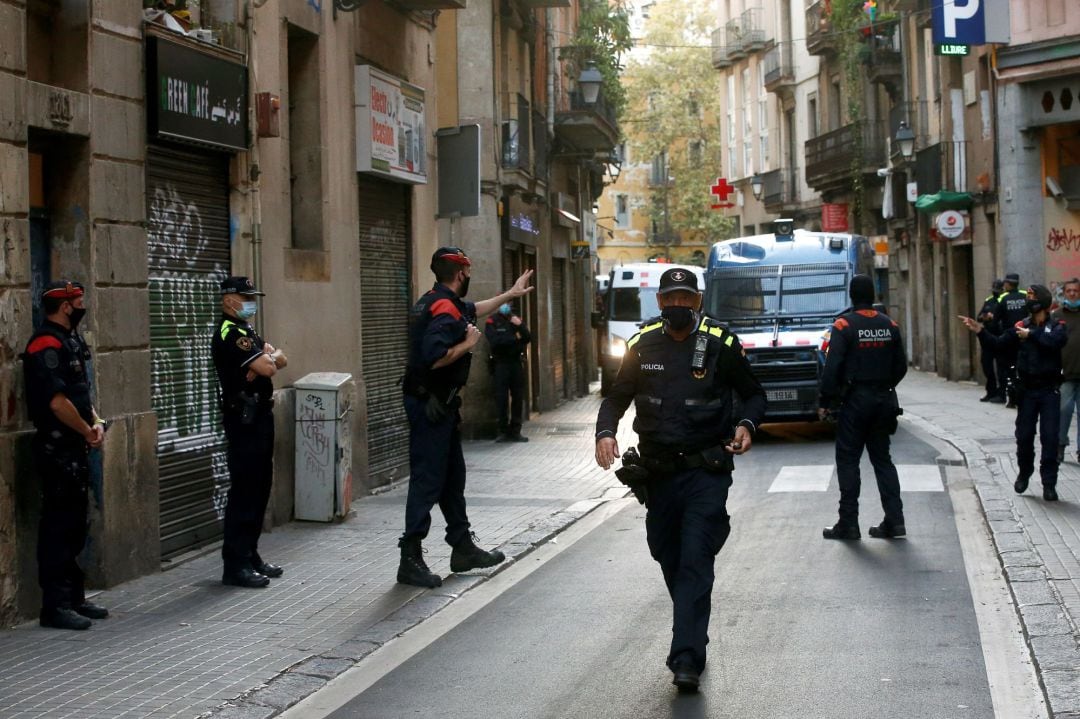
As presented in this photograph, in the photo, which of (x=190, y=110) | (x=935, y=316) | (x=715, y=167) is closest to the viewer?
(x=190, y=110)

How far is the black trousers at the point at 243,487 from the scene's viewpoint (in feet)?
31.8

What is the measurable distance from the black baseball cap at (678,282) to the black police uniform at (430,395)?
251cm

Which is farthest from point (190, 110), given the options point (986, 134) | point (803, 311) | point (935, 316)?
point (935, 316)

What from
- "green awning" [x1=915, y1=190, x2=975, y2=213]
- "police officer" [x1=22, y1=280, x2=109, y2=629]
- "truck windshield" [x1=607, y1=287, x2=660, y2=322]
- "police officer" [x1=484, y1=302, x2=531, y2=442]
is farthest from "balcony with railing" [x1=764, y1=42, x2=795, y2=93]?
"police officer" [x1=22, y1=280, x2=109, y2=629]

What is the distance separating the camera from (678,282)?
280 inches

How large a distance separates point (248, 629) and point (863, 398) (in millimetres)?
5080

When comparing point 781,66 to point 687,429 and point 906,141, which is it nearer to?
point 906,141

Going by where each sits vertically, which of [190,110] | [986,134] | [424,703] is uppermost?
[986,134]

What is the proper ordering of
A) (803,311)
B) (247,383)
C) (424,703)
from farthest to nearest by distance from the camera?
(803,311) → (247,383) → (424,703)

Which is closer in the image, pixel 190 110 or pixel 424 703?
pixel 424 703

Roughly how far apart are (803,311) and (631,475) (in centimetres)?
1376

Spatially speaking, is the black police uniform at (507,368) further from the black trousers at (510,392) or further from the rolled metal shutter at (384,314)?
the rolled metal shutter at (384,314)

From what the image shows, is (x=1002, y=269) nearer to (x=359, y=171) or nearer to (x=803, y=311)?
(x=803, y=311)

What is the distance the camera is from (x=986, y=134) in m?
30.7
